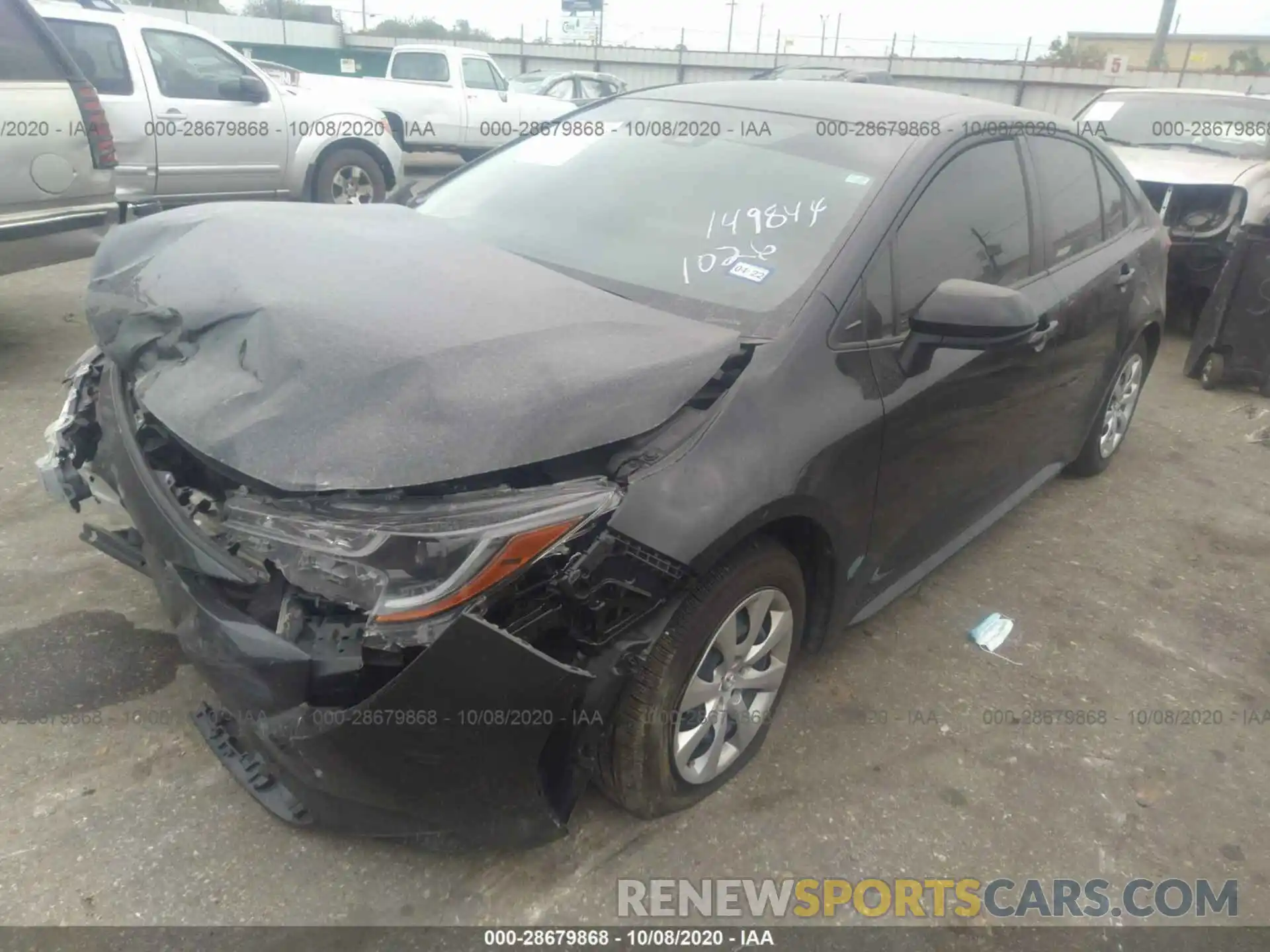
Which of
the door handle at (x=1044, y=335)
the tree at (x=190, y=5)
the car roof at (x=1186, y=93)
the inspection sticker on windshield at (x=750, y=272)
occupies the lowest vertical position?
the door handle at (x=1044, y=335)

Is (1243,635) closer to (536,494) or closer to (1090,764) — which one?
(1090,764)

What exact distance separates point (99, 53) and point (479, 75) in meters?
7.56

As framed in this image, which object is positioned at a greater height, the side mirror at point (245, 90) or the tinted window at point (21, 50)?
the tinted window at point (21, 50)

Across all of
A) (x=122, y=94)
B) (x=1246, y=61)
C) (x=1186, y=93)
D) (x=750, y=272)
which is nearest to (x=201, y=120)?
(x=122, y=94)

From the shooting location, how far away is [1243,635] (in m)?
3.40

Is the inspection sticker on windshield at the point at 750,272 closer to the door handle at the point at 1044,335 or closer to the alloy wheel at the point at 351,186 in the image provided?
the door handle at the point at 1044,335

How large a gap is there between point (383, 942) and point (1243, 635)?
3266 millimetres

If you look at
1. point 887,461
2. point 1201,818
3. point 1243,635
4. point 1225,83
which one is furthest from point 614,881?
point 1225,83

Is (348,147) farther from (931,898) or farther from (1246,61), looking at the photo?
(1246,61)

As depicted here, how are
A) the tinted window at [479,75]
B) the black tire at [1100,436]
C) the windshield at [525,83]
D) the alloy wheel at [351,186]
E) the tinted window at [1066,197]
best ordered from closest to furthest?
the tinted window at [1066,197] → the black tire at [1100,436] → the alloy wheel at [351,186] → the tinted window at [479,75] → the windshield at [525,83]

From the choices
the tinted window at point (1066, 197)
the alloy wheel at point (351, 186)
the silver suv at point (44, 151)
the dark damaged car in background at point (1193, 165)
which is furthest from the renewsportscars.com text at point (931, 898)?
the alloy wheel at point (351, 186)

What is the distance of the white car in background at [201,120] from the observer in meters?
6.51

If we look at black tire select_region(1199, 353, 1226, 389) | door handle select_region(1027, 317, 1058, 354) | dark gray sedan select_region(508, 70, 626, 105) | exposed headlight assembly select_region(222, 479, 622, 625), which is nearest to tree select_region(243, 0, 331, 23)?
dark gray sedan select_region(508, 70, 626, 105)

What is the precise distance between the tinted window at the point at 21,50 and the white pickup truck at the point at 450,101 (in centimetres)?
779
